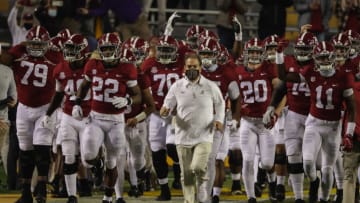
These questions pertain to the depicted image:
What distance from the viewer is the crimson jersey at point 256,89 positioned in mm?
15125

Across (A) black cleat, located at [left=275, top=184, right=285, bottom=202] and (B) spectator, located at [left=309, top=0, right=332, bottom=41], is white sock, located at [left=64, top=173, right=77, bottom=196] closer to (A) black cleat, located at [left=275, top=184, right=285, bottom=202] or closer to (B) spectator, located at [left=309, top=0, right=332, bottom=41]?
(A) black cleat, located at [left=275, top=184, right=285, bottom=202]

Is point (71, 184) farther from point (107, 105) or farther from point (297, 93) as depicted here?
point (297, 93)

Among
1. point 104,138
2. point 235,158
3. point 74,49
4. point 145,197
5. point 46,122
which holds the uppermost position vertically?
point 74,49

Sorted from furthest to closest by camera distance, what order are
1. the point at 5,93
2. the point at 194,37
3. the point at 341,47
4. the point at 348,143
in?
the point at 194,37 < the point at 5,93 < the point at 341,47 < the point at 348,143

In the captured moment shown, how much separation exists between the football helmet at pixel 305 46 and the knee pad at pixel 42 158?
2790 mm

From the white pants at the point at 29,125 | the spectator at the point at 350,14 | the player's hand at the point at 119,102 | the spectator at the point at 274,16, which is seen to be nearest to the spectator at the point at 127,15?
the spectator at the point at 274,16

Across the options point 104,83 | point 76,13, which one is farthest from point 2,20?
point 104,83

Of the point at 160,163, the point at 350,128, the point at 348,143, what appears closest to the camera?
the point at 348,143

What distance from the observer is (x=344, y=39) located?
47.5 feet

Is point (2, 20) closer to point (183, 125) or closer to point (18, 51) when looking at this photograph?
point (18, 51)

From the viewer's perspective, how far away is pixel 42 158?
46.5 ft

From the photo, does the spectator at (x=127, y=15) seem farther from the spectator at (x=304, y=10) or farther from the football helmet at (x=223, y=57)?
the football helmet at (x=223, y=57)

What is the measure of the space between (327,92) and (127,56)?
2293 millimetres

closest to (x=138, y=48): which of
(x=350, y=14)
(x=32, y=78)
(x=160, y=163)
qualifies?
(x=160, y=163)
